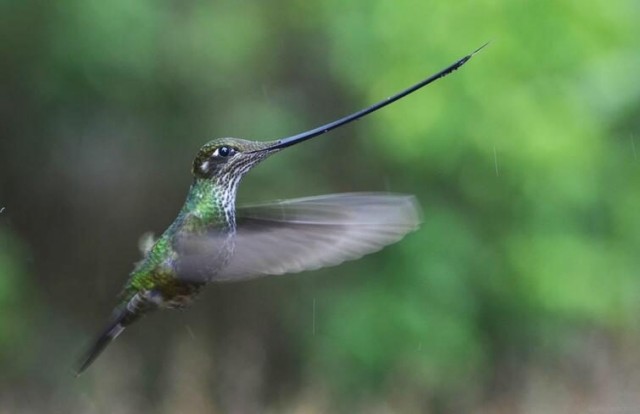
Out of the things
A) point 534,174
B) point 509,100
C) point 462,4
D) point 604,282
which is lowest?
point 604,282

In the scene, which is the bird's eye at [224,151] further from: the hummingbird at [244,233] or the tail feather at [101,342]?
the tail feather at [101,342]

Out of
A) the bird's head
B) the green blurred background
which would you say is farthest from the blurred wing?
the green blurred background

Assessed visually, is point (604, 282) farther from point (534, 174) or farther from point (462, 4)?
point (462, 4)

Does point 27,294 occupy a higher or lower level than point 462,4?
lower

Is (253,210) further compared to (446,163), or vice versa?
(446,163)

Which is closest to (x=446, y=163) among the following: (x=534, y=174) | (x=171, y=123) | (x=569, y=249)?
(x=534, y=174)

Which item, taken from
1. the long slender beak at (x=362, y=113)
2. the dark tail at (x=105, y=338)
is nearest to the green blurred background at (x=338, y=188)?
the dark tail at (x=105, y=338)
